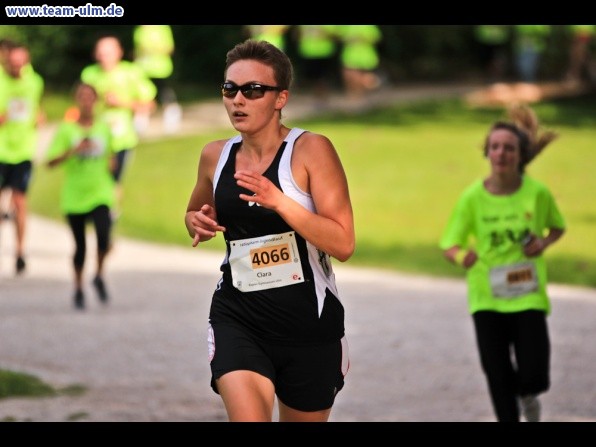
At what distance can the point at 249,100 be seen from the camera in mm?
5383

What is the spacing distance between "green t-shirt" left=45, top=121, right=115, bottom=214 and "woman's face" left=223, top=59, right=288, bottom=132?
21.5 ft

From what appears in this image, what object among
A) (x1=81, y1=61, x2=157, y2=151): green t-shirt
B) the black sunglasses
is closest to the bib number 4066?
A: the black sunglasses

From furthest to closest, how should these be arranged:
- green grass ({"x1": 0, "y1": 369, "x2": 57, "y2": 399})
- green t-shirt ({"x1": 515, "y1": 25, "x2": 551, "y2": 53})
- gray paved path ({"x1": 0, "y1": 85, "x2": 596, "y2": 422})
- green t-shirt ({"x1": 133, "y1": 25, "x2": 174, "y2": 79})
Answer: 1. green t-shirt ({"x1": 515, "y1": 25, "x2": 551, "y2": 53})
2. green t-shirt ({"x1": 133, "y1": 25, "x2": 174, "y2": 79})
3. green grass ({"x1": 0, "y1": 369, "x2": 57, "y2": 399})
4. gray paved path ({"x1": 0, "y1": 85, "x2": 596, "y2": 422})

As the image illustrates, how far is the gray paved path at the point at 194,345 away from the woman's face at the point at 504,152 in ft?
5.03

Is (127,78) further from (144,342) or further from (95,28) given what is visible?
(95,28)

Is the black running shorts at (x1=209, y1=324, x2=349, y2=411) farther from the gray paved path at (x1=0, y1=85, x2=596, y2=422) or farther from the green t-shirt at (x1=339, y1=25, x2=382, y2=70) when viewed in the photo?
the green t-shirt at (x1=339, y1=25, x2=382, y2=70)

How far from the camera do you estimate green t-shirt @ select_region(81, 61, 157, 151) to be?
1466cm

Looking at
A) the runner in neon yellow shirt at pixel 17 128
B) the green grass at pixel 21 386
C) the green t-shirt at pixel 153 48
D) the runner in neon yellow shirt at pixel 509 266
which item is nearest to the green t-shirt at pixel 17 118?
the runner in neon yellow shirt at pixel 17 128

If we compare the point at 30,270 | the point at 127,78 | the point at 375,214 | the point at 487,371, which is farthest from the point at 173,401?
the point at 375,214

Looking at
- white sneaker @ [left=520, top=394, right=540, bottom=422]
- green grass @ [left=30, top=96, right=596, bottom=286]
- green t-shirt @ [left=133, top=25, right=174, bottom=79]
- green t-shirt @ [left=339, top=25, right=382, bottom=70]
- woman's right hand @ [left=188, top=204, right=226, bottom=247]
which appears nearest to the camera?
woman's right hand @ [left=188, top=204, right=226, bottom=247]

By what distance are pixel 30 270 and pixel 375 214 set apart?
14.8 feet

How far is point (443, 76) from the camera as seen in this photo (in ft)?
107

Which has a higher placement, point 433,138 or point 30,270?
point 433,138

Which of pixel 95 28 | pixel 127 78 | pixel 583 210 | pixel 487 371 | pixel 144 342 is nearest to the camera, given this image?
pixel 487 371
